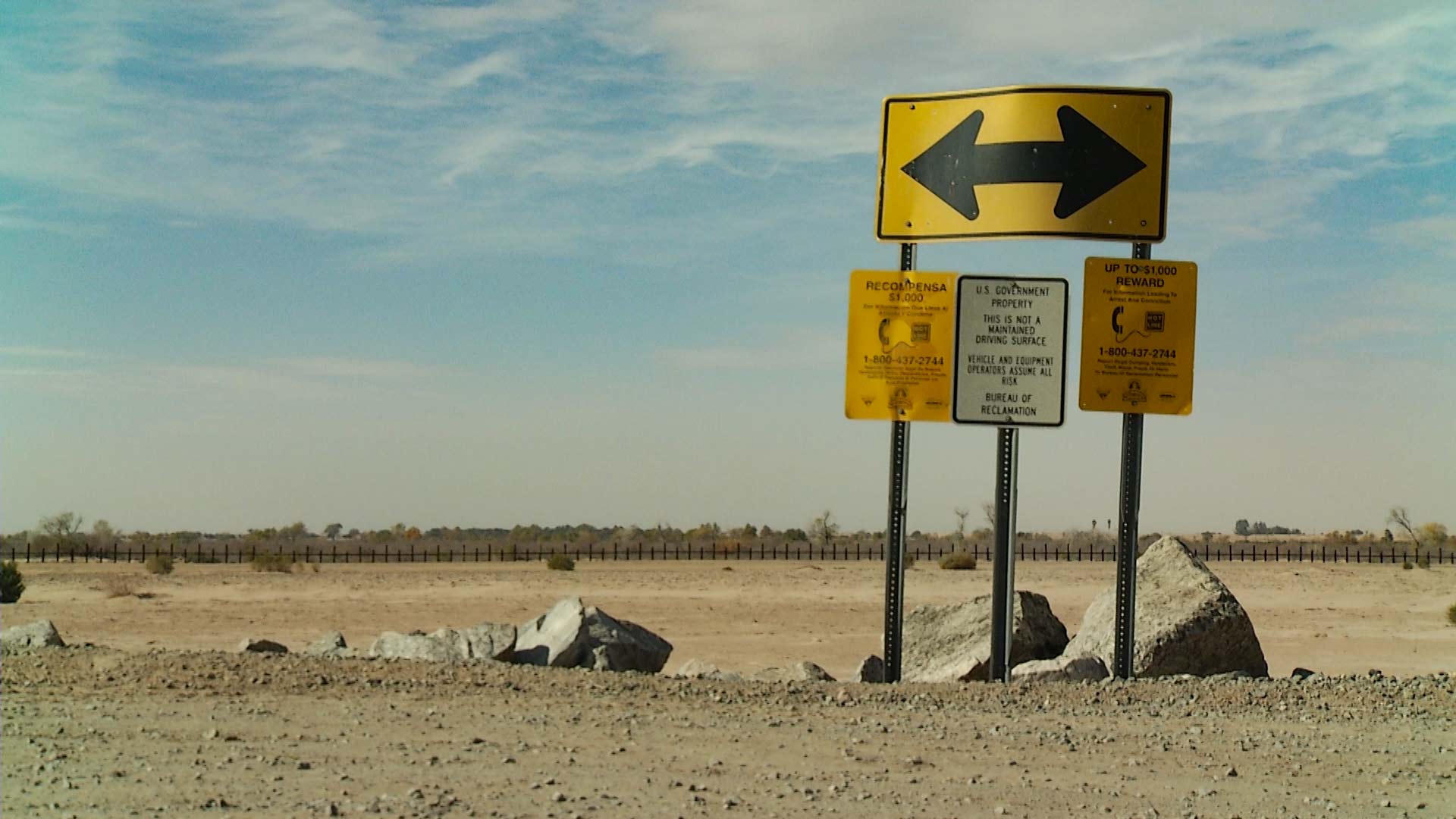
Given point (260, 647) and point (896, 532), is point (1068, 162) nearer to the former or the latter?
point (896, 532)

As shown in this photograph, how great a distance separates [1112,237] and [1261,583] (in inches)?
1429

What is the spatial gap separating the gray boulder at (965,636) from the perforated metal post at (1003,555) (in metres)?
1.21

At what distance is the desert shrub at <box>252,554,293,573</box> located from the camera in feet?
168

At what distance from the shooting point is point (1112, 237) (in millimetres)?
12047

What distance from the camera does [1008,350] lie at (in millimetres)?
12109

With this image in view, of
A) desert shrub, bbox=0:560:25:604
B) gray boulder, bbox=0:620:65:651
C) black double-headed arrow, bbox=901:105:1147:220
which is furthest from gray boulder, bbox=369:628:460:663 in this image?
desert shrub, bbox=0:560:25:604

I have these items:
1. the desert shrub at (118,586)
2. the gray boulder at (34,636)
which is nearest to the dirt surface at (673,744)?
the gray boulder at (34,636)

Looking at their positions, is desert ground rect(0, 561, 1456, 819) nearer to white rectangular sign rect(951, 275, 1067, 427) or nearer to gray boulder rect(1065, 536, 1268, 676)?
gray boulder rect(1065, 536, 1268, 676)

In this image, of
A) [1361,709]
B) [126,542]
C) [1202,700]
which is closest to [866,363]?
[1202,700]

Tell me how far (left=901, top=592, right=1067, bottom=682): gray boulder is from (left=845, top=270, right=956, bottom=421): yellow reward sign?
9.66ft

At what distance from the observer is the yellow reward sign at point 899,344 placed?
482 inches

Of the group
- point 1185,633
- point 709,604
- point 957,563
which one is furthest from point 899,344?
point 957,563

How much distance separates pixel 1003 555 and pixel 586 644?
402 centimetres

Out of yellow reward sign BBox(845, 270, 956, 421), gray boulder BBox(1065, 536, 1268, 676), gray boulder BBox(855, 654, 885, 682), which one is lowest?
gray boulder BBox(855, 654, 885, 682)
